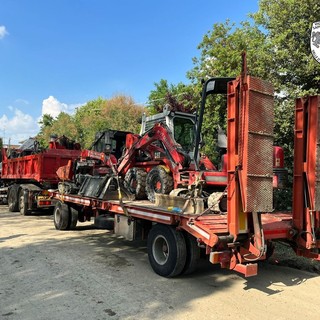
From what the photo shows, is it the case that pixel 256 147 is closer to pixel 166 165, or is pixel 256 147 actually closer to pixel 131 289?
pixel 131 289

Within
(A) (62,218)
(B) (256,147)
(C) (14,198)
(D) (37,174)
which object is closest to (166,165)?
(B) (256,147)

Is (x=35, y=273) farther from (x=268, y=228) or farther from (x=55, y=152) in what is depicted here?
(x=55, y=152)

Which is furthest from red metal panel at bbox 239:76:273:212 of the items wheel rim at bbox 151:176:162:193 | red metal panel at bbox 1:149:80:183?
red metal panel at bbox 1:149:80:183

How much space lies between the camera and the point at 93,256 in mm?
7566

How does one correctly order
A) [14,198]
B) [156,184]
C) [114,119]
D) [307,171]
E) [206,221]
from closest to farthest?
[206,221] → [307,171] → [156,184] → [14,198] → [114,119]

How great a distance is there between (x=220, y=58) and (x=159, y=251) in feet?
26.8

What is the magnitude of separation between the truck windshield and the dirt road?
8.88ft

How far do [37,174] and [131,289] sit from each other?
9439 millimetres

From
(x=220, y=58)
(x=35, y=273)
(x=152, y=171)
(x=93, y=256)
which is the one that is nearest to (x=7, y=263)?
(x=35, y=273)

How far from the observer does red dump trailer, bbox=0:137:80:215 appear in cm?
1390

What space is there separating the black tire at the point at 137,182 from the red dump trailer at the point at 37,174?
5.73 meters

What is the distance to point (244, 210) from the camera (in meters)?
4.75

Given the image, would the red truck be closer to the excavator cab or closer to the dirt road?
the dirt road

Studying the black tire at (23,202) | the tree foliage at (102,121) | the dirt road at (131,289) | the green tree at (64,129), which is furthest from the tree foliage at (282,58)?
the green tree at (64,129)
